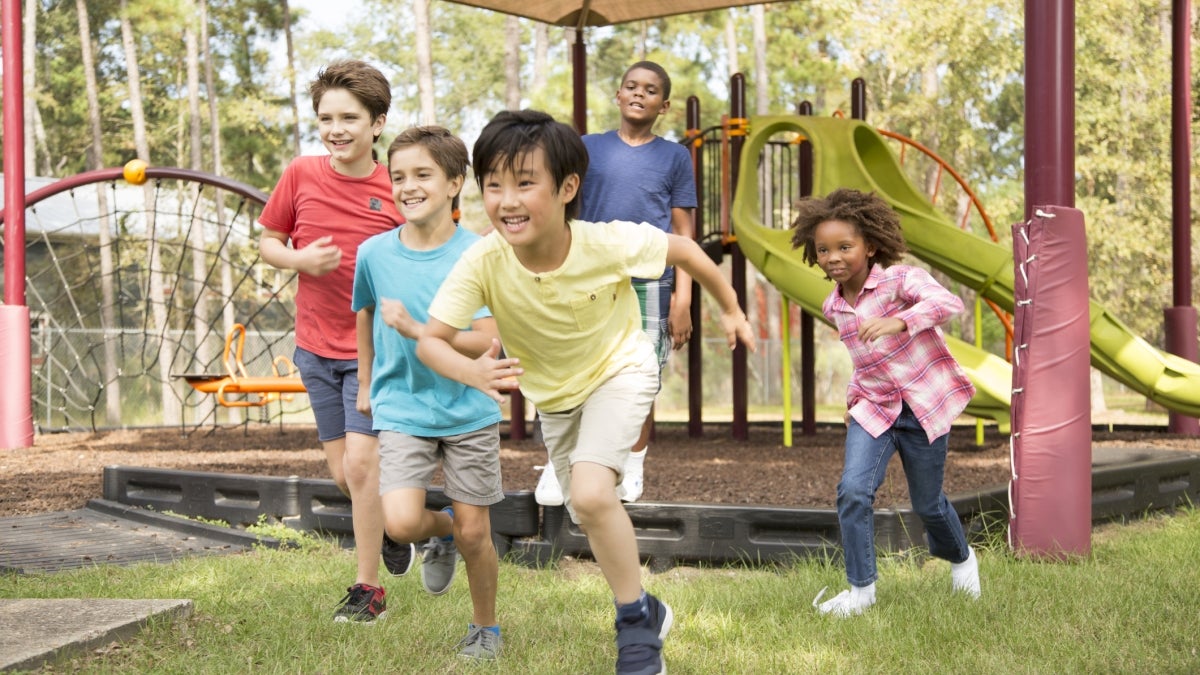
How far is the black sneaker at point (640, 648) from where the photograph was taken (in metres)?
3.12

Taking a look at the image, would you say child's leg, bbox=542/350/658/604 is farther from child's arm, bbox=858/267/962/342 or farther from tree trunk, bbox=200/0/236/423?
tree trunk, bbox=200/0/236/423

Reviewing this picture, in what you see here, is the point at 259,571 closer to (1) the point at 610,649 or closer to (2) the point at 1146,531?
(1) the point at 610,649

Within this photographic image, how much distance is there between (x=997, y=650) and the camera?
3383 millimetres

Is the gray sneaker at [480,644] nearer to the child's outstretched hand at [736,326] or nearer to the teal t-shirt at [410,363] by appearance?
the teal t-shirt at [410,363]

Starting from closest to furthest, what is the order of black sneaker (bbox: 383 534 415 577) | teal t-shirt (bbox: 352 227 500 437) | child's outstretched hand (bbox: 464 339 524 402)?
child's outstretched hand (bbox: 464 339 524 402) → teal t-shirt (bbox: 352 227 500 437) → black sneaker (bbox: 383 534 415 577)

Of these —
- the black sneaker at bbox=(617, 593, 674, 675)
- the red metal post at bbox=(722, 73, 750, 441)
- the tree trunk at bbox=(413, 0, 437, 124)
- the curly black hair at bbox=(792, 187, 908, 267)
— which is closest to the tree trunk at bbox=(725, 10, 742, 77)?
the tree trunk at bbox=(413, 0, 437, 124)

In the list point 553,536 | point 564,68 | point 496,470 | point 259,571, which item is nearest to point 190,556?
point 259,571

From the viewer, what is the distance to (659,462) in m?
7.84

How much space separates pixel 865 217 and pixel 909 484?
37.5 inches

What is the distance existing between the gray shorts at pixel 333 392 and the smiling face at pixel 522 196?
1.29m

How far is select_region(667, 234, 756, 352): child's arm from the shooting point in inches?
133

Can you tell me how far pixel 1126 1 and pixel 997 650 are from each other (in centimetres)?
1975

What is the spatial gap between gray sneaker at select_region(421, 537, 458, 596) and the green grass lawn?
0.11 m

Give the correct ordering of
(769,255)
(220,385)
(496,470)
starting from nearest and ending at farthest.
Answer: (496,470) < (769,255) < (220,385)
